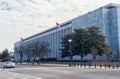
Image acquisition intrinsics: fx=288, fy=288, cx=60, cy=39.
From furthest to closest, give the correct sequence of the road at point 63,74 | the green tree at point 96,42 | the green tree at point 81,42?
the green tree at point 81,42 → the green tree at point 96,42 → the road at point 63,74

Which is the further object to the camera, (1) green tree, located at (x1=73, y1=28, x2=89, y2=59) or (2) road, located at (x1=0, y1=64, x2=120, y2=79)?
(1) green tree, located at (x1=73, y1=28, x2=89, y2=59)

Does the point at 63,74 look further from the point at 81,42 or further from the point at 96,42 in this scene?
the point at 81,42

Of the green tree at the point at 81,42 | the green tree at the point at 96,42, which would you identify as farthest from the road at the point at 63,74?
the green tree at the point at 81,42

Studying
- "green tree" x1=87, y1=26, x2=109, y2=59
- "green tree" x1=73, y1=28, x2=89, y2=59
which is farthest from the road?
"green tree" x1=73, y1=28, x2=89, y2=59

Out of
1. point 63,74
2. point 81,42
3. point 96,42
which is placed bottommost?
point 63,74

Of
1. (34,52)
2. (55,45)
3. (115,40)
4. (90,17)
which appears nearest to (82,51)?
(115,40)

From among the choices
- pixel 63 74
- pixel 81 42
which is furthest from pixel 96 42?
pixel 63 74

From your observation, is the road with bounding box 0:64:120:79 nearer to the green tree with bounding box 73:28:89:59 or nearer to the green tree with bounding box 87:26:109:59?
the green tree with bounding box 87:26:109:59

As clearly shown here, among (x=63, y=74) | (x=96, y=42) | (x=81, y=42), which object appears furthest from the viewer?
(x=81, y=42)

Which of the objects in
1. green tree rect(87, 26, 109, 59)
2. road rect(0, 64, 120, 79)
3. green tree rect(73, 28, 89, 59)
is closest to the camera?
road rect(0, 64, 120, 79)

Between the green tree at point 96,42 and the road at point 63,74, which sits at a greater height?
the green tree at point 96,42

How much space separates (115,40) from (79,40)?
2326 centimetres

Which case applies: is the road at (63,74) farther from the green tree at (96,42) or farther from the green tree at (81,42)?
the green tree at (81,42)

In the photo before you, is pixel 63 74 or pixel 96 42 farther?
pixel 96 42
